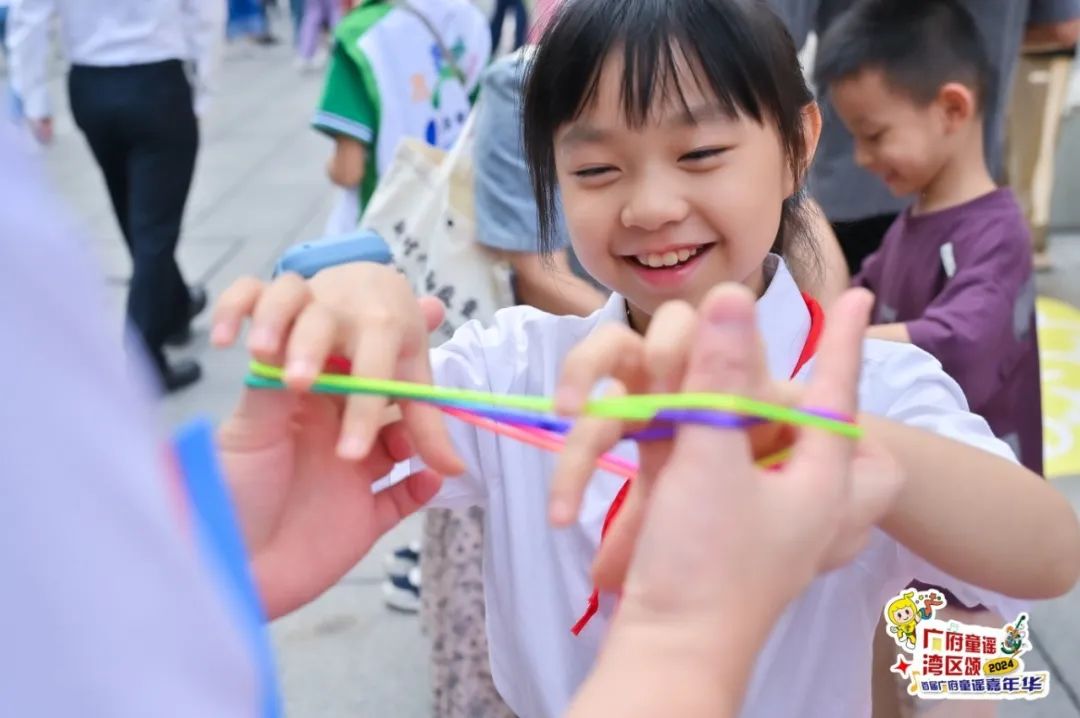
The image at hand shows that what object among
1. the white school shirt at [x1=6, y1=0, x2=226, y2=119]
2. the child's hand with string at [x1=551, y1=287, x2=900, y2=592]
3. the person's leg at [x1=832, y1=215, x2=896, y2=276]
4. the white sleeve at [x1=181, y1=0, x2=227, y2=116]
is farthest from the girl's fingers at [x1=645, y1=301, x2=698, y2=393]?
the white sleeve at [x1=181, y1=0, x2=227, y2=116]

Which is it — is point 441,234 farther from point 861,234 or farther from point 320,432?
point 320,432

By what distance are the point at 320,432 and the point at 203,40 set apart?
3.12 meters

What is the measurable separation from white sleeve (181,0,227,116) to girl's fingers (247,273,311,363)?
3.10 m

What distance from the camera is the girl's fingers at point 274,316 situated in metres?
0.78

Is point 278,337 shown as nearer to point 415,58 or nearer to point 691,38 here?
point 691,38

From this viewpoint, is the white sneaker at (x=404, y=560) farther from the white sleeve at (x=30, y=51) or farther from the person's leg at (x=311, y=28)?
the person's leg at (x=311, y=28)

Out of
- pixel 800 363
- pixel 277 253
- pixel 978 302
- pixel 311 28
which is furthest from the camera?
pixel 311 28

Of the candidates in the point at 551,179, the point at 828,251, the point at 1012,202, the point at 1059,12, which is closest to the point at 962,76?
the point at 1012,202

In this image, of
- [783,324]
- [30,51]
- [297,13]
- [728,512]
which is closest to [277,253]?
[30,51]

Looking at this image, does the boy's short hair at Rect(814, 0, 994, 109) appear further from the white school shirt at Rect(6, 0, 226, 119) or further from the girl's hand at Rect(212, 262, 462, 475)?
the white school shirt at Rect(6, 0, 226, 119)

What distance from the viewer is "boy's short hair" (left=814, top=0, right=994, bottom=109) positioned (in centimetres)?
188

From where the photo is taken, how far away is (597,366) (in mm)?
654

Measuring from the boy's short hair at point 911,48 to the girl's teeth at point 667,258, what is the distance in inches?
37.8

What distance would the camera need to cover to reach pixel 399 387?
73cm
